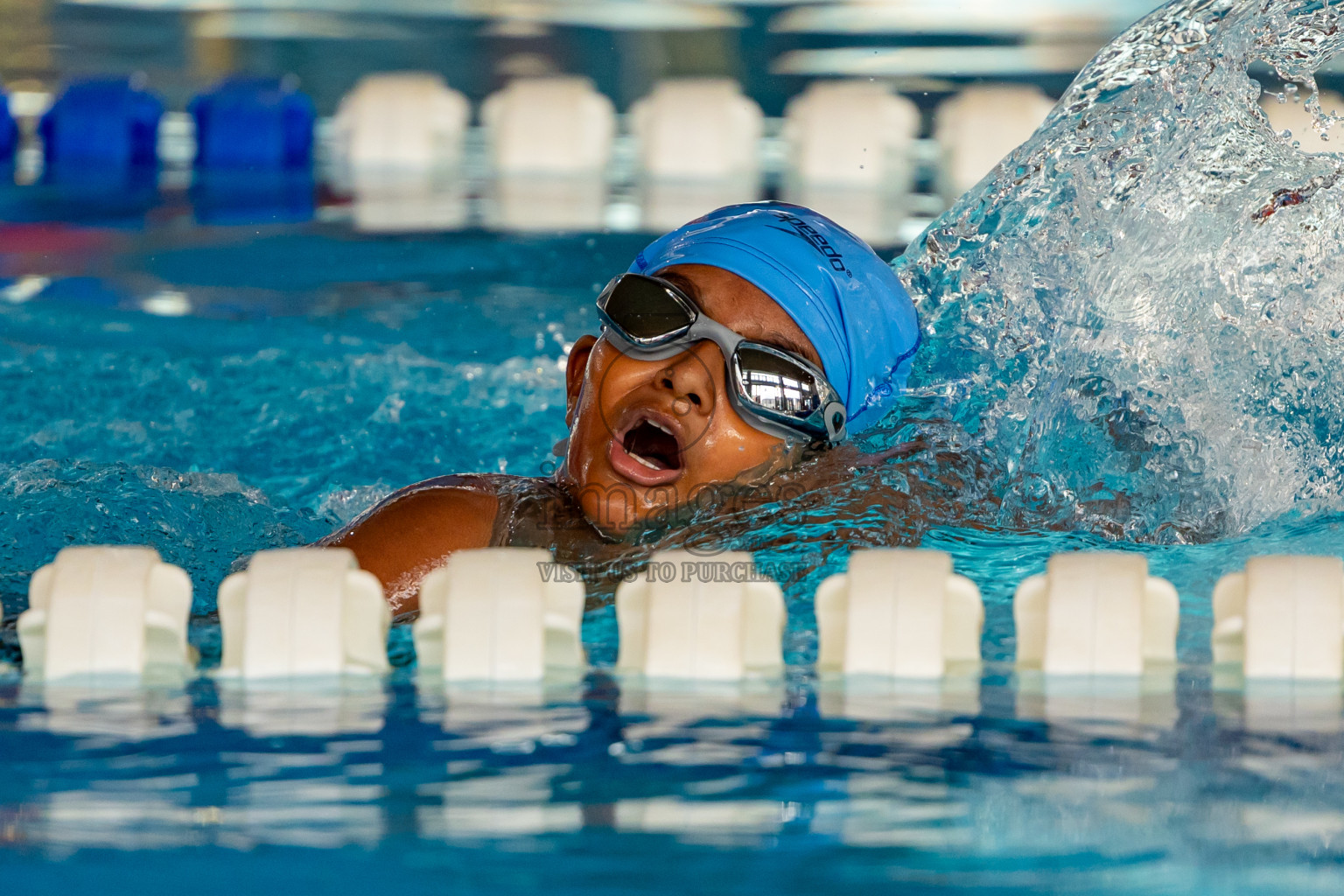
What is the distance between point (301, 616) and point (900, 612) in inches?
25.1

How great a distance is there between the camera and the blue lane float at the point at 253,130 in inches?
233

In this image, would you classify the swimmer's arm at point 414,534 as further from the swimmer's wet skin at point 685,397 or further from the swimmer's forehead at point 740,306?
the swimmer's forehead at point 740,306

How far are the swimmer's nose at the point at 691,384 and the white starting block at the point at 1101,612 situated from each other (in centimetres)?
63

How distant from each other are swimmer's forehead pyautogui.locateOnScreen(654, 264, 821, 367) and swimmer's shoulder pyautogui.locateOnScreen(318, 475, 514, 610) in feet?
1.32

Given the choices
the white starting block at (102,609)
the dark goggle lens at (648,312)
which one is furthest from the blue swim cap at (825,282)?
the white starting block at (102,609)

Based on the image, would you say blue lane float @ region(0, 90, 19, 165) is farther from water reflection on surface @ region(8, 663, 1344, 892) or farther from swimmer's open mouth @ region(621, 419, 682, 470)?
water reflection on surface @ region(8, 663, 1344, 892)

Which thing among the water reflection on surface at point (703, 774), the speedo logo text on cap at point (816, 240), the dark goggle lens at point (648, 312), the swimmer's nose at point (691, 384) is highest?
Answer: the speedo logo text on cap at point (816, 240)

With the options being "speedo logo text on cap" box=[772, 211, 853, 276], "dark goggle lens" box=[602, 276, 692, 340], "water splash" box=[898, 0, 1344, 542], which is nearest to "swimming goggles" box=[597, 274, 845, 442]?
"dark goggle lens" box=[602, 276, 692, 340]

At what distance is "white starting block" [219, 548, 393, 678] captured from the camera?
5.32ft

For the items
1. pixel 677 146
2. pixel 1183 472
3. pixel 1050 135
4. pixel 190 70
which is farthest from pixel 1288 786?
pixel 190 70

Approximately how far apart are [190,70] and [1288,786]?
6.50 m

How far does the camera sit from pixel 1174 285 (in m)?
2.75

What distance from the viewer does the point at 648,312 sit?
7.09 ft

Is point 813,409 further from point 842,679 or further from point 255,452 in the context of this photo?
point 255,452
